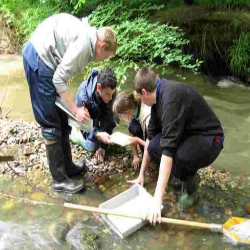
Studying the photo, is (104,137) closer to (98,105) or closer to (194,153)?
(98,105)

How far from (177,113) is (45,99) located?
99 centimetres

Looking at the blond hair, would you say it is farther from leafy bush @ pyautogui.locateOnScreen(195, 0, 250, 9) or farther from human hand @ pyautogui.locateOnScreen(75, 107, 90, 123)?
leafy bush @ pyautogui.locateOnScreen(195, 0, 250, 9)

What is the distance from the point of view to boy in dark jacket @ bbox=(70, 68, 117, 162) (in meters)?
3.20

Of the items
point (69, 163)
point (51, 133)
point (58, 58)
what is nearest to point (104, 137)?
point (69, 163)

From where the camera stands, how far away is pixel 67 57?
2.58m

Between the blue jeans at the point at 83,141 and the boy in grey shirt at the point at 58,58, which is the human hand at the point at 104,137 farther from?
the boy in grey shirt at the point at 58,58

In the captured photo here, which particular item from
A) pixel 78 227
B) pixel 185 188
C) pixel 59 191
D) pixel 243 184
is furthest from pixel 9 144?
pixel 243 184

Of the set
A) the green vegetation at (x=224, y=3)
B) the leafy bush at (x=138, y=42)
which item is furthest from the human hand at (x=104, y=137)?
the green vegetation at (x=224, y=3)

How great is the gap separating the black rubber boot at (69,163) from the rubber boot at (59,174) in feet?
0.30

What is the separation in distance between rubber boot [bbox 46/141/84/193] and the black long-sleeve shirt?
928 millimetres

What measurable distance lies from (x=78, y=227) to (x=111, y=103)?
114cm

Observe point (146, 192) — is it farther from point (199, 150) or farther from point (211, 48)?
point (211, 48)

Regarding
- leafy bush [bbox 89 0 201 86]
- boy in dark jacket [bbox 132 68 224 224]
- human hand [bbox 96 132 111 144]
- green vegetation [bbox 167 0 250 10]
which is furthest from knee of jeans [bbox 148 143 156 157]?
green vegetation [bbox 167 0 250 10]

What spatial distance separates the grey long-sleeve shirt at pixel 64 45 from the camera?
2.59 meters
